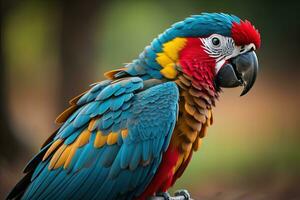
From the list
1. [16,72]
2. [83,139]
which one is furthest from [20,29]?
[83,139]

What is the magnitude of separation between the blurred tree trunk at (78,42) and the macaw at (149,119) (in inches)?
97.0

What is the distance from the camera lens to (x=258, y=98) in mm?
7125

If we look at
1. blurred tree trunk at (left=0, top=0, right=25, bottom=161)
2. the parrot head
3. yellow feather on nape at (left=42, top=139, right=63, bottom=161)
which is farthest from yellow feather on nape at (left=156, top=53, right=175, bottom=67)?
blurred tree trunk at (left=0, top=0, right=25, bottom=161)

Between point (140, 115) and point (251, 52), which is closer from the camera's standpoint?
point (140, 115)

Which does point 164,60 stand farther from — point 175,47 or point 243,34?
point 243,34

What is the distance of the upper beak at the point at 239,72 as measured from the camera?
272 cm

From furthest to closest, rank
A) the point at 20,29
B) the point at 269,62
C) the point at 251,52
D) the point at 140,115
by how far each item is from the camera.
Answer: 1. the point at 269,62
2. the point at 20,29
3. the point at 251,52
4. the point at 140,115

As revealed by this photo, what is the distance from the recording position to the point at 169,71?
269cm

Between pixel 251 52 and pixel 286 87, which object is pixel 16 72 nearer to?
pixel 286 87

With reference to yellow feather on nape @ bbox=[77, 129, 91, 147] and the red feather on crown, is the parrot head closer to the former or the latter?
the red feather on crown

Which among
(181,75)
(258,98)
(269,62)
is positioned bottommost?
(258,98)

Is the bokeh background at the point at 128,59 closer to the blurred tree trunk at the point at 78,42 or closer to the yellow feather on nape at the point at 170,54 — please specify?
the blurred tree trunk at the point at 78,42

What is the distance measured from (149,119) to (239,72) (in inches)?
18.9

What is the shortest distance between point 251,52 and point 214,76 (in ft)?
0.65
